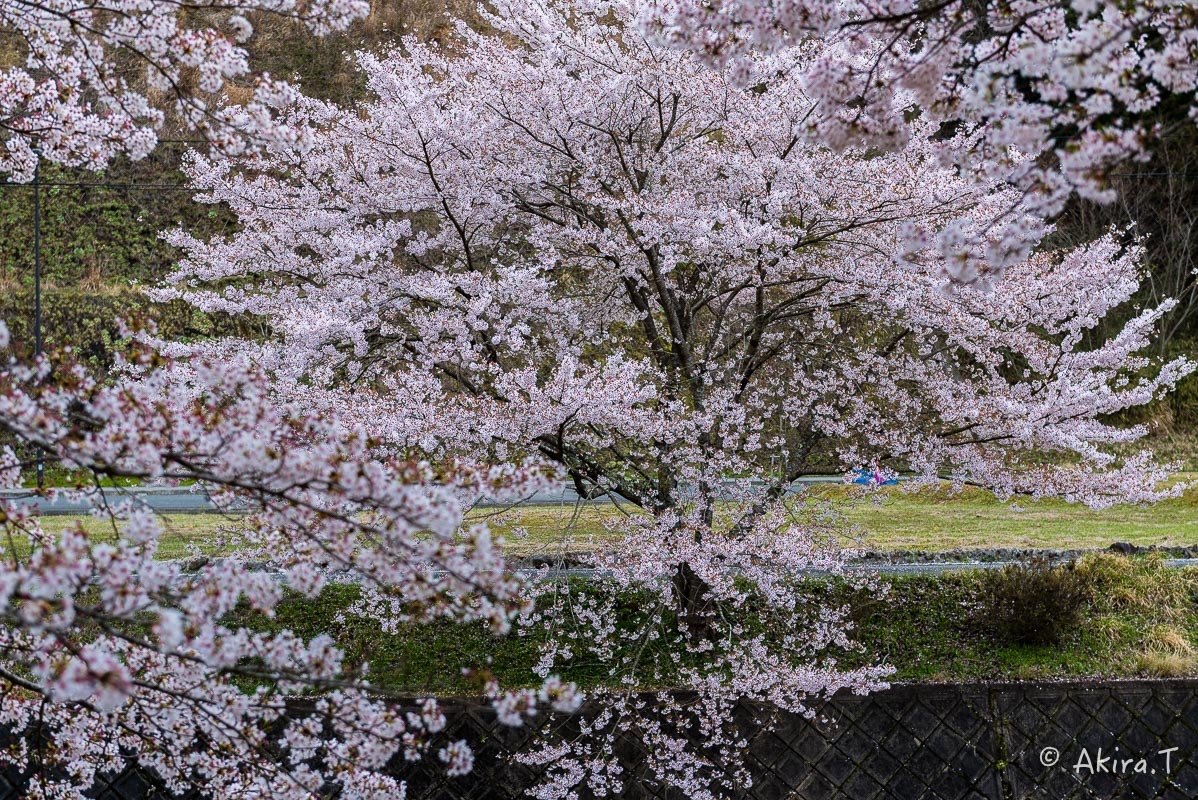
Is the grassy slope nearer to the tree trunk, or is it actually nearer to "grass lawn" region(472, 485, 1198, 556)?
the tree trunk

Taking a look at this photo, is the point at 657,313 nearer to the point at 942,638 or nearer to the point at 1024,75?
the point at 942,638

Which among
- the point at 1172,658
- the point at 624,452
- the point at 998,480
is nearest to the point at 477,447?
the point at 624,452

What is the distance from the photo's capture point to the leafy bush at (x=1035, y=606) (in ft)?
29.0

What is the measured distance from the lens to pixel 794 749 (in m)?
7.83

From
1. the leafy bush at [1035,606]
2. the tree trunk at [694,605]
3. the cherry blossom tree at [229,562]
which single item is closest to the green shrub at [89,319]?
the tree trunk at [694,605]

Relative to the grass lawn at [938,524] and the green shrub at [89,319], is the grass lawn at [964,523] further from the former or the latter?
the green shrub at [89,319]

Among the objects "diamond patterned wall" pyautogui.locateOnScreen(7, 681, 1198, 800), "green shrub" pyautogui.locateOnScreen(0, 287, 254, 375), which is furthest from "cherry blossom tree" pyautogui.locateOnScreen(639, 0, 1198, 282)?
"green shrub" pyautogui.locateOnScreen(0, 287, 254, 375)

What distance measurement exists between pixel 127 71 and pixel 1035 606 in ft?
26.1

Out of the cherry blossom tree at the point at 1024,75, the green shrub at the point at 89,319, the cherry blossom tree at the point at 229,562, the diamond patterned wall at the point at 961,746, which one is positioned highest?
the green shrub at the point at 89,319

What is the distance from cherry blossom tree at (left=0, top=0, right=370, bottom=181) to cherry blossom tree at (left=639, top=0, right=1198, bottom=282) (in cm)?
148

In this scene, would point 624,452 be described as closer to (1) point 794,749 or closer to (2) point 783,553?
(2) point 783,553

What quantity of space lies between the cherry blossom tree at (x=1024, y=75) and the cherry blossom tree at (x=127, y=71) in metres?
1.48

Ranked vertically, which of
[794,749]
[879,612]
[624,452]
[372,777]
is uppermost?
[624,452]

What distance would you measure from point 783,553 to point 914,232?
4248mm
